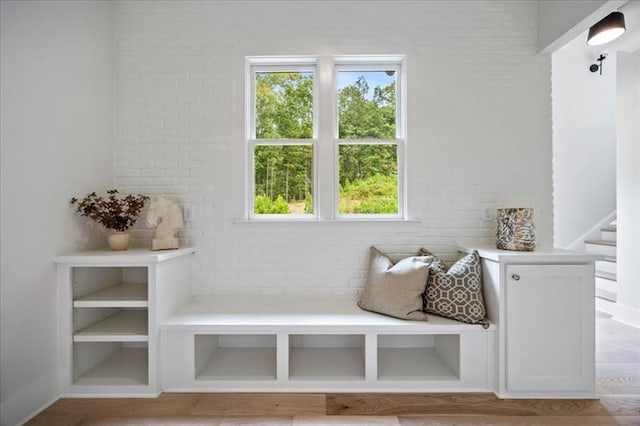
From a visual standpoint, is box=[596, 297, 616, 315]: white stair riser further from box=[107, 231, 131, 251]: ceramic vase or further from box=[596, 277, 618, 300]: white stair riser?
box=[107, 231, 131, 251]: ceramic vase

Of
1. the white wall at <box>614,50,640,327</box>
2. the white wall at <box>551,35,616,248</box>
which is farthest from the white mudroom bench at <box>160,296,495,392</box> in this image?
the white wall at <box>551,35,616,248</box>

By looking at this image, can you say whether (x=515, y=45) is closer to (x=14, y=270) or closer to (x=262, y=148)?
(x=262, y=148)

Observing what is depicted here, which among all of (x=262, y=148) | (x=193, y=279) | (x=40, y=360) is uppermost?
(x=262, y=148)

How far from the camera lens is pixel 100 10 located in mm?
2602

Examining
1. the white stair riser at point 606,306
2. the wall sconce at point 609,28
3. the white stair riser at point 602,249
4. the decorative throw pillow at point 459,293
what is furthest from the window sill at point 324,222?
the white stair riser at point 602,249

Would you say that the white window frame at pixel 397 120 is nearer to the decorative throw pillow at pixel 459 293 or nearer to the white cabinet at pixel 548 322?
the decorative throw pillow at pixel 459 293

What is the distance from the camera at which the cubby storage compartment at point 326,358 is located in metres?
2.27

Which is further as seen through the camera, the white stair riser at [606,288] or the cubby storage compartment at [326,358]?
the white stair riser at [606,288]

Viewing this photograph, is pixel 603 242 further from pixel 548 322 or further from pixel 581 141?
pixel 548 322

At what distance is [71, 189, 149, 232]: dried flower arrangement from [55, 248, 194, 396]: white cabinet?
233mm

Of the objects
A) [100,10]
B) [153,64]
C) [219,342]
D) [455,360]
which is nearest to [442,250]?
[455,360]

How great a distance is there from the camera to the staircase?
372 cm

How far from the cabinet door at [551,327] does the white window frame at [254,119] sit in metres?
1.57

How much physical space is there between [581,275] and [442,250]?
0.89 m
